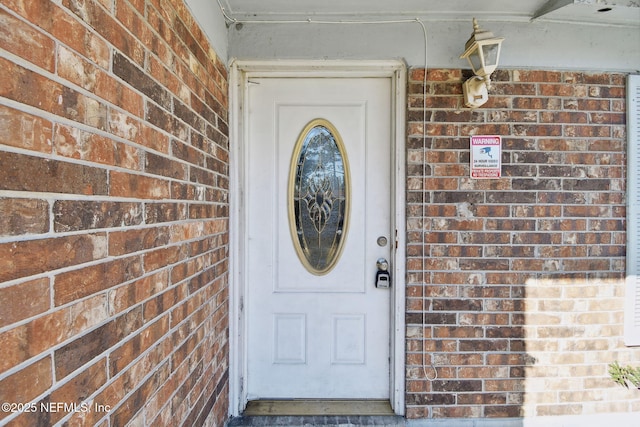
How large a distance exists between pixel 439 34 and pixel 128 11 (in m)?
1.69

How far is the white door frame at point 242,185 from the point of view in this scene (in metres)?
1.95

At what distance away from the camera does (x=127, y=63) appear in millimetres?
945

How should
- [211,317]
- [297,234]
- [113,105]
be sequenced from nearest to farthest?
1. [113,105]
2. [211,317]
3. [297,234]

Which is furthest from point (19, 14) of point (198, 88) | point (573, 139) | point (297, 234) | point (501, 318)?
point (573, 139)

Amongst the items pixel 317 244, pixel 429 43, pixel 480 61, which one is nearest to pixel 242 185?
pixel 317 244

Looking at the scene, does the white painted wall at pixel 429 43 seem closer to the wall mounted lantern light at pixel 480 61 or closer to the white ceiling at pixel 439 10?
the white ceiling at pixel 439 10

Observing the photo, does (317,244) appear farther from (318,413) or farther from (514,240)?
(514,240)

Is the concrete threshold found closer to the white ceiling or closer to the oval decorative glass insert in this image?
the oval decorative glass insert

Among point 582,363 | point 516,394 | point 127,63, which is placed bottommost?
point 516,394

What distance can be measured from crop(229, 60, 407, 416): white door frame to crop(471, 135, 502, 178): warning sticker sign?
0.42 m

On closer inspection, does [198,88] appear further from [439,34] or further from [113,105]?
[439,34]

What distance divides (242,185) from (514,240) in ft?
5.60

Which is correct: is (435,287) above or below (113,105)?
below

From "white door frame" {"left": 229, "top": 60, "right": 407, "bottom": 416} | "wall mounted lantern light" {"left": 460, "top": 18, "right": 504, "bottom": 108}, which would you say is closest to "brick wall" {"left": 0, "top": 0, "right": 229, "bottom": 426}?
"white door frame" {"left": 229, "top": 60, "right": 407, "bottom": 416}
